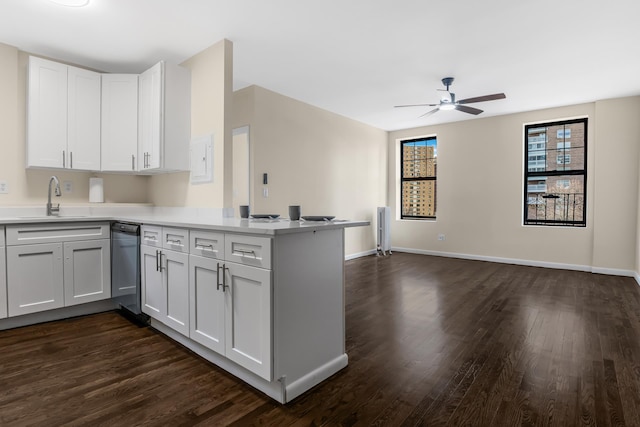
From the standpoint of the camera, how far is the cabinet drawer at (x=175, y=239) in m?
2.25

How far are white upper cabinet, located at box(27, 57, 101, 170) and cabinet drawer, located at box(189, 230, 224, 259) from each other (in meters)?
1.97

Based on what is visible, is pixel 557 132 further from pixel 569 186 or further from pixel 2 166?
pixel 2 166

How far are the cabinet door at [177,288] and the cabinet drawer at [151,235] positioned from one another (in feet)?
0.39

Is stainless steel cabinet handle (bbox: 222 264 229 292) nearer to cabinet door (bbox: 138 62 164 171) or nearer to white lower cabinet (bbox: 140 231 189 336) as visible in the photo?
white lower cabinet (bbox: 140 231 189 336)


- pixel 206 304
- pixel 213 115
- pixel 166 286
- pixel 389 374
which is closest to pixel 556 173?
pixel 389 374

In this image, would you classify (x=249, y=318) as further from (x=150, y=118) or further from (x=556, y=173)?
(x=556, y=173)

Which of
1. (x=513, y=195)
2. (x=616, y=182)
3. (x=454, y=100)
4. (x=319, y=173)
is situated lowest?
(x=513, y=195)

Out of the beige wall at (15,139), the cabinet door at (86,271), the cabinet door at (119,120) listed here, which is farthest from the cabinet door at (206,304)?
the beige wall at (15,139)

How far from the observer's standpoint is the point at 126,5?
8.23 ft

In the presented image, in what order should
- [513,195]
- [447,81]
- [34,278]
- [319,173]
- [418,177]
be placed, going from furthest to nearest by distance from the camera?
[418,177]
[513,195]
[319,173]
[447,81]
[34,278]

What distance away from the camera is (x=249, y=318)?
1.79m

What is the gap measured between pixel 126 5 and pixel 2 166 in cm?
186

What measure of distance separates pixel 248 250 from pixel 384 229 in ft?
16.4

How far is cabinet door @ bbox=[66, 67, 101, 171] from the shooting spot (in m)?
3.25
